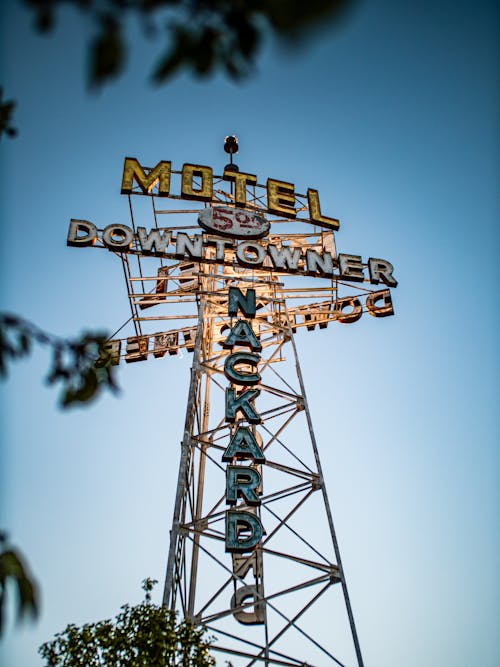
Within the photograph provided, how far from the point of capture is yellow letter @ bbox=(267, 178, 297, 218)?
19.1 metres

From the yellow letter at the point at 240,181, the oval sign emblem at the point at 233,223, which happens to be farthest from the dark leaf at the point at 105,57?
the yellow letter at the point at 240,181

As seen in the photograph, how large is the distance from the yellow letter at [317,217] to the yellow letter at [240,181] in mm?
1925

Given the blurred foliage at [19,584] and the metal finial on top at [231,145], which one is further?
the metal finial on top at [231,145]

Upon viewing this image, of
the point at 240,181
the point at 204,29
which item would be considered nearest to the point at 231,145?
the point at 240,181

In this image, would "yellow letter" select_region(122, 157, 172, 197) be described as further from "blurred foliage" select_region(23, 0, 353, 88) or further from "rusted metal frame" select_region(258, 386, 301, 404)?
"blurred foliage" select_region(23, 0, 353, 88)

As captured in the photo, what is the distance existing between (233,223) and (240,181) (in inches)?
83.2

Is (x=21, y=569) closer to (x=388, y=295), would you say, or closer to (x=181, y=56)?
(x=181, y=56)

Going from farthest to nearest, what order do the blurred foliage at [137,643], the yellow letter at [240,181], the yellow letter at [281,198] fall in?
the yellow letter at [281,198]
the yellow letter at [240,181]
the blurred foliage at [137,643]

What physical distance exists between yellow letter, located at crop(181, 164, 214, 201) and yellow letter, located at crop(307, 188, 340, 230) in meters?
3.29

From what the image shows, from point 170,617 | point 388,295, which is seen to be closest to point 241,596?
point 170,617

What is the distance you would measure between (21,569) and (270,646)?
10483 millimetres

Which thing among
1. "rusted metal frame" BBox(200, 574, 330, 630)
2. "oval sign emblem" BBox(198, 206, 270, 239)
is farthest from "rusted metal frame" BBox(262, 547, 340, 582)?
"oval sign emblem" BBox(198, 206, 270, 239)

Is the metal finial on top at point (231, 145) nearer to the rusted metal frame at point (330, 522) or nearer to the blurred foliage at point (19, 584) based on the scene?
the rusted metal frame at point (330, 522)

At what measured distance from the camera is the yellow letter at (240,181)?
61.3 feet
